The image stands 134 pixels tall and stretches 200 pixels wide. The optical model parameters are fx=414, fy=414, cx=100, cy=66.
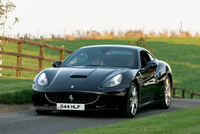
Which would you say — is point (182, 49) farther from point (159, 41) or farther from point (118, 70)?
point (118, 70)

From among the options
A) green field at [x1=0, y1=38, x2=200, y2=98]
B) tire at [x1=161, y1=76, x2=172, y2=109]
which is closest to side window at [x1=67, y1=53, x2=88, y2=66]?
tire at [x1=161, y1=76, x2=172, y2=109]

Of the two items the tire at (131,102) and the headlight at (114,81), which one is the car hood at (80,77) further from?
the tire at (131,102)

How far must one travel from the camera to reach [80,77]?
796 centimetres

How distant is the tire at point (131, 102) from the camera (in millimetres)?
7918

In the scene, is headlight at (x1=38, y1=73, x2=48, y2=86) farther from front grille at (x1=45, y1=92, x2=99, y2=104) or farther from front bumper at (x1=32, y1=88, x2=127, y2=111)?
front grille at (x1=45, y1=92, x2=99, y2=104)

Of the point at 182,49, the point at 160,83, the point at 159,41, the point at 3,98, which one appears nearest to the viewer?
the point at 3,98

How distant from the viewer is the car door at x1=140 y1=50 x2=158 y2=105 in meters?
8.78

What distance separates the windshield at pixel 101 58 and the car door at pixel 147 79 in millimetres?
315

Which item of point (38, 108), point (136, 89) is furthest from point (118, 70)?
point (38, 108)

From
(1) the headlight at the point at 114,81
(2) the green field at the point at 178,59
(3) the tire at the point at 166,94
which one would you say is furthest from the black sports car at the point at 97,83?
(2) the green field at the point at 178,59

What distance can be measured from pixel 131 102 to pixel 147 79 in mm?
1038

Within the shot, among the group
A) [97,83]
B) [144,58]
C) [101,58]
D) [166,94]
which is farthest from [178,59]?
[97,83]

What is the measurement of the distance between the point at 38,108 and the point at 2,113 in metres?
0.89

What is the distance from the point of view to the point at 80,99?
7.71 m
